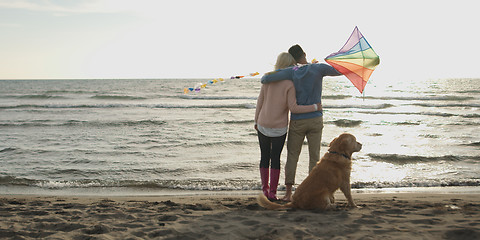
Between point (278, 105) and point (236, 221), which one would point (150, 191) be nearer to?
point (236, 221)

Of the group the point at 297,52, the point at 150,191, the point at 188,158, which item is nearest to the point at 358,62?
the point at 297,52

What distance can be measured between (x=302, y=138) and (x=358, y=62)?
118cm

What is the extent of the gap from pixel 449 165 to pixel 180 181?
568cm

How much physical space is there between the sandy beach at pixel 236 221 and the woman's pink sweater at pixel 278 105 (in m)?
1.11

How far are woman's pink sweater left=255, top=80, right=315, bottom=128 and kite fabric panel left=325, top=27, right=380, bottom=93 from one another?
0.61m

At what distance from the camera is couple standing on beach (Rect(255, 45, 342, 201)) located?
4652mm

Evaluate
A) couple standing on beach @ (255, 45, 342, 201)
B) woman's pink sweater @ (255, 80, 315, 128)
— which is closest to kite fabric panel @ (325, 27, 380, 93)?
couple standing on beach @ (255, 45, 342, 201)

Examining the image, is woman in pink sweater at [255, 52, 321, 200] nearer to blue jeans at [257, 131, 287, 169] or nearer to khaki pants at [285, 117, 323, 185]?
blue jeans at [257, 131, 287, 169]

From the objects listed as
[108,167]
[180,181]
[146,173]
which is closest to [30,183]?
[108,167]

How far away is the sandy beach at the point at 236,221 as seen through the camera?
3.58m

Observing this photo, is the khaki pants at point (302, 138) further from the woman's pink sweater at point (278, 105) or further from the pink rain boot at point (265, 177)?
the pink rain boot at point (265, 177)

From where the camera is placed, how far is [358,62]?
4676mm

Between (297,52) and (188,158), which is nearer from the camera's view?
(297,52)

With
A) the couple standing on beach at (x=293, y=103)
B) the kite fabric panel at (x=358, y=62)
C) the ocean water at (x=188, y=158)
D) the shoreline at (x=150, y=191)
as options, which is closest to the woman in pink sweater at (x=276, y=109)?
the couple standing on beach at (x=293, y=103)
